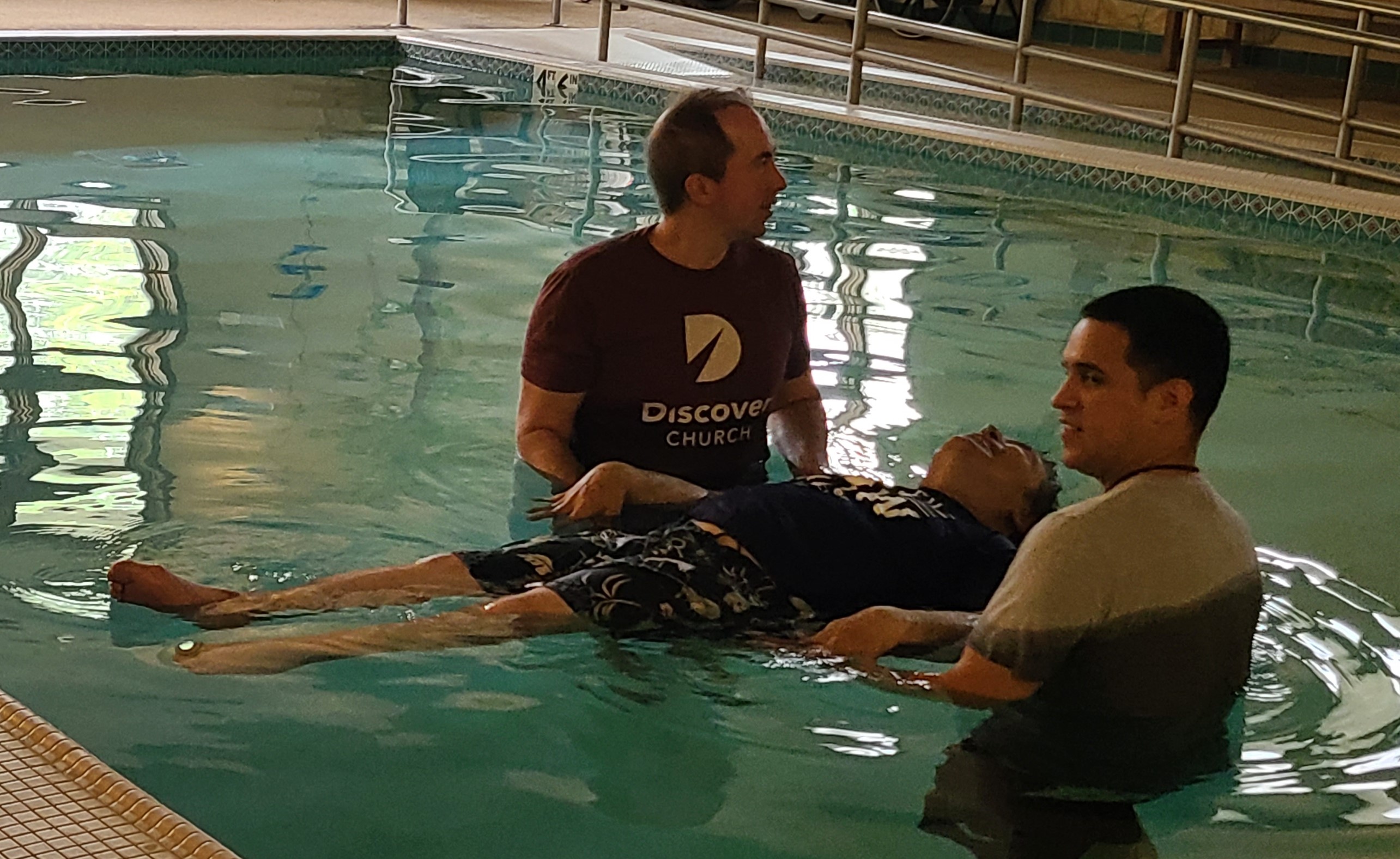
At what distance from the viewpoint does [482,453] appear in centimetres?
456

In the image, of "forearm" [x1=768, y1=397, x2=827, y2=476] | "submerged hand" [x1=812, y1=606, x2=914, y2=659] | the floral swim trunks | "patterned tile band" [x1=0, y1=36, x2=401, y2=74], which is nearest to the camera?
"submerged hand" [x1=812, y1=606, x2=914, y2=659]

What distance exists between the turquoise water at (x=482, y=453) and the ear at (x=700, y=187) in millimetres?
882

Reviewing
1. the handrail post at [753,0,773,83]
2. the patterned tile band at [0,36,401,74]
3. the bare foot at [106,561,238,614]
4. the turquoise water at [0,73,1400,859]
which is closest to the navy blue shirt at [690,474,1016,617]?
the turquoise water at [0,73,1400,859]

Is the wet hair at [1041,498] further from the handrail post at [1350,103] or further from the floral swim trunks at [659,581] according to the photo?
the handrail post at [1350,103]

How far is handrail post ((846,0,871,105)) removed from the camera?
9234 mm

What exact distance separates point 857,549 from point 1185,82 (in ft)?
18.2

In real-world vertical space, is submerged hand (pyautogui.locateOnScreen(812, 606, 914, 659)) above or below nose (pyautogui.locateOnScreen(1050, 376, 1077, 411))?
below

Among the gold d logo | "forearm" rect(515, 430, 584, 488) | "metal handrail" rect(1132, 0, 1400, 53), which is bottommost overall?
"forearm" rect(515, 430, 584, 488)

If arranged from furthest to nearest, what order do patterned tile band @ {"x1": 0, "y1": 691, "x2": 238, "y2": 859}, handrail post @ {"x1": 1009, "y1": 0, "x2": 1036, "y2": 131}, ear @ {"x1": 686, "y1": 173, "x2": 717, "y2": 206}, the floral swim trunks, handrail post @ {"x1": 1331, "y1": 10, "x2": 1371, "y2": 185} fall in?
handrail post @ {"x1": 1009, "y1": 0, "x2": 1036, "y2": 131} → handrail post @ {"x1": 1331, "y1": 10, "x2": 1371, "y2": 185} → ear @ {"x1": 686, "y1": 173, "x2": 717, "y2": 206} → the floral swim trunks → patterned tile band @ {"x1": 0, "y1": 691, "x2": 238, "y2": 859}

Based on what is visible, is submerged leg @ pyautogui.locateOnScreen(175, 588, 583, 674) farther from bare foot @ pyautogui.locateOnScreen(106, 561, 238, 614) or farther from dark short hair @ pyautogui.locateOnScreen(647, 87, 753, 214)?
dark short hair @ pyautogui.locateOnScreen(647, 87, 753, 214)

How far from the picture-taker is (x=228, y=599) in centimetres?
305

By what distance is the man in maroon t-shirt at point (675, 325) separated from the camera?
3.65 m

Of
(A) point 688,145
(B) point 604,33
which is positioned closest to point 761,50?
(B) point 604,33

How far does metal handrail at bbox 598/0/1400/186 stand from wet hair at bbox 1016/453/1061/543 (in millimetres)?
4498
